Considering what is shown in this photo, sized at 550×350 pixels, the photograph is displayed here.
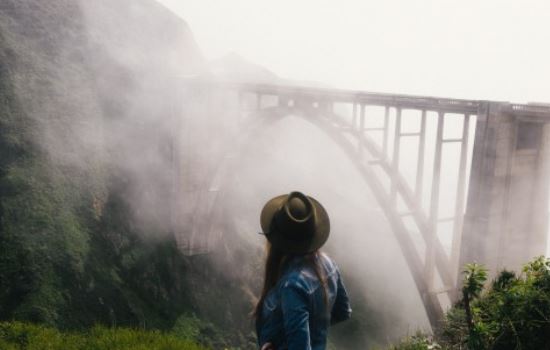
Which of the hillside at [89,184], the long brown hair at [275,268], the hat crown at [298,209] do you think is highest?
the hat crown at [298,209]

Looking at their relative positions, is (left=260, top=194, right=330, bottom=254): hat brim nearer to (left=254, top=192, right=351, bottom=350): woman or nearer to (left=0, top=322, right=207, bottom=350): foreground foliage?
(left=254, top=192, right=351, bottom=350): woman

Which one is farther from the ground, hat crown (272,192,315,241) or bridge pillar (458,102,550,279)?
hat crown (272,192,315,241)

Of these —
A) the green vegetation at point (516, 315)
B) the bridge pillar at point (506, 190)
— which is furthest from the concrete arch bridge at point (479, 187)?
the green vegetation at point (516, 315)

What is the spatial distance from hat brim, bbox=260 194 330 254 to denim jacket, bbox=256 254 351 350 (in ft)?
0.33

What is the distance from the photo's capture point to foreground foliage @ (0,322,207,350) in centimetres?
895

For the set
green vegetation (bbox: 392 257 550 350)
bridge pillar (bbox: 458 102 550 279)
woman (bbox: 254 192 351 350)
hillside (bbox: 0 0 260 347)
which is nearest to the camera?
woman (bbox: 254 192 351 350)

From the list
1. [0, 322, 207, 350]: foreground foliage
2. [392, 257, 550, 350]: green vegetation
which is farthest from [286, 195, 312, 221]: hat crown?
[0, 322, 207, 350]: foreground foliage

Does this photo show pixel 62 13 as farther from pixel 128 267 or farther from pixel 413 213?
pixel 413 213

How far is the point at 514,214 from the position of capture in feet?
55.8

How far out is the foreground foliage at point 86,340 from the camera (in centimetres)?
895

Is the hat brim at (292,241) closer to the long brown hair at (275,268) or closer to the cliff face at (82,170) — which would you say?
the long brown hair at (275,268)

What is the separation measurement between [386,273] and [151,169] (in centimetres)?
1832

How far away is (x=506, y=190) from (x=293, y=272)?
14.9 m

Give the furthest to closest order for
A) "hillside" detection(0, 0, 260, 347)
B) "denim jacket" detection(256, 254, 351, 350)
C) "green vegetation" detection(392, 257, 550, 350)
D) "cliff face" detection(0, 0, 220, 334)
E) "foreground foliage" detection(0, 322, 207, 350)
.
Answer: "hillside" detection(0, 0, 260, 347) < "cliff face" detection(0, 0, 220, 334) < "foreground foliage" detection(0, 322, 207, 350) < "green vegetation" detection(392, 257, 550, 350) < "denim jacket" detection(256, 254, 351, 350)
